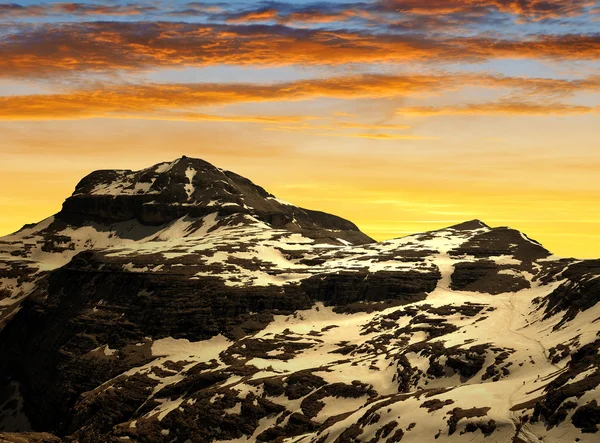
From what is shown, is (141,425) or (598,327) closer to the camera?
(598,327)

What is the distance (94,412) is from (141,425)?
25.2 m

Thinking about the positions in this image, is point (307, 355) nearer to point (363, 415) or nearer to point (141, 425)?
point (141, 425)

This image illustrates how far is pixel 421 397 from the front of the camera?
125375 millimetres

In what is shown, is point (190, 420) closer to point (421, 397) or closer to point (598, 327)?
point (421, 397)

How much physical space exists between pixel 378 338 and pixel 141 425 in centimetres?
5625

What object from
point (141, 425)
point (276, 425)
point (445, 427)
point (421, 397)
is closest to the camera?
point (445, 427)

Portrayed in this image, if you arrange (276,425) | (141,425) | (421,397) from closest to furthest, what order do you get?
1. (421,397)
2. (276,425)
3. (141,425)

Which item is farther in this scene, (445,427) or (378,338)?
(378,338)

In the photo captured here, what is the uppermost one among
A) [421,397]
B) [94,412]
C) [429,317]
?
[421,397]

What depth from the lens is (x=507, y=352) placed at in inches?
5792

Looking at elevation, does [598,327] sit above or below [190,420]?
above

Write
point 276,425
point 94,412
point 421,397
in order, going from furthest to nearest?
point 94,412 → point 276,425 → point 421,397

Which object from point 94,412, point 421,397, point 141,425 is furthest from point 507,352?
point 94,412

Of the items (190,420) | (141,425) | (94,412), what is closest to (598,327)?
(190,420)
